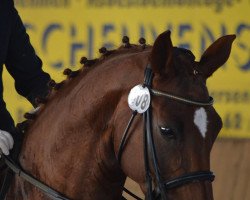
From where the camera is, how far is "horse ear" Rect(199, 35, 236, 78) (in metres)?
3.12

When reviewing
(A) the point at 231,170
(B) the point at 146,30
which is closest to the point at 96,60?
(B) the point at 146,30

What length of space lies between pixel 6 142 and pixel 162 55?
838 mm

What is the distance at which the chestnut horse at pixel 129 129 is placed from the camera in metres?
2.87

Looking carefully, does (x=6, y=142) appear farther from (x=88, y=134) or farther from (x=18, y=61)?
(x=18, y=61)

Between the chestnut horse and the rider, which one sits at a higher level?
the rider

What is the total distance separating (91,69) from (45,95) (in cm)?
52

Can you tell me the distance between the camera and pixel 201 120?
9.48 feet

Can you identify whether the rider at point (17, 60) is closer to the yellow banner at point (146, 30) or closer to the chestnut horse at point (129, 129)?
the chestnut horse at point (129, 129)

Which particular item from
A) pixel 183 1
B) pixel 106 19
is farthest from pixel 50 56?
pixel 183 1

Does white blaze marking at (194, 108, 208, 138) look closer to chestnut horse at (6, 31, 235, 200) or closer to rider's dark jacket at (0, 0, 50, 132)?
chestnut horse at (6, 31, 235, 200)

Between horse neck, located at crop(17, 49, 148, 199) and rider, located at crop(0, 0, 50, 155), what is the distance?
398 mm

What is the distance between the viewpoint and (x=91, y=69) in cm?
324

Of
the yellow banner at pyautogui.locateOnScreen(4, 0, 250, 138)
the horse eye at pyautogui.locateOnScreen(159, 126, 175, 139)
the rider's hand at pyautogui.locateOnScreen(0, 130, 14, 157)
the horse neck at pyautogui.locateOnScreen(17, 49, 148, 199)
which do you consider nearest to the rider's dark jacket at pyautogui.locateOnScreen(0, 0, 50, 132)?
the rider's hand at pyautogui.locateOnScreen(0, 130, 14, 157)

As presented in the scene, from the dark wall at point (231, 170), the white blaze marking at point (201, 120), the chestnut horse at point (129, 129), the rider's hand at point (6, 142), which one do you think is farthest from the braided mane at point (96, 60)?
the dark wall at point (231, 170)
